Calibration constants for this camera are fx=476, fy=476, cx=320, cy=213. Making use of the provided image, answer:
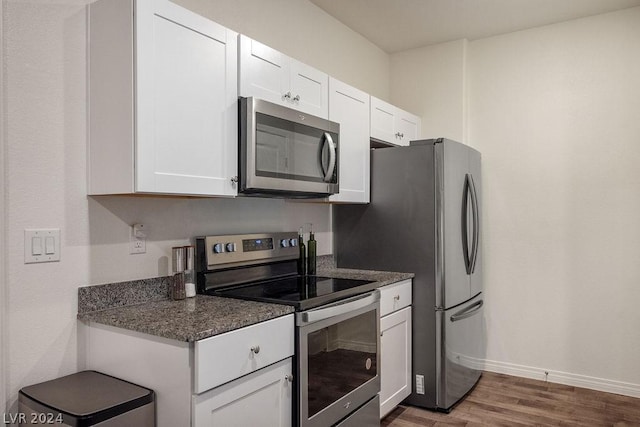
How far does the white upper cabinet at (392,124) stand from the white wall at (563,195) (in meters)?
0.51

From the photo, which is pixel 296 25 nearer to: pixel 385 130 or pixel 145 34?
pixel 385 130

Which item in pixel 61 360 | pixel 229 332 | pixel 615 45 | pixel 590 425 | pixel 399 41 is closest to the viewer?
pixel 229 332

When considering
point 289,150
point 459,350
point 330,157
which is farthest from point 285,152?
point 459,350

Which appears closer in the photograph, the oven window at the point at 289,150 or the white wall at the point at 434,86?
the oven window at the point at 289,150

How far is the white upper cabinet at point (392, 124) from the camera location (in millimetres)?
3332

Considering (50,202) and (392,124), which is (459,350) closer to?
(392,124)

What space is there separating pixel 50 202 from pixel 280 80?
1.19 metres

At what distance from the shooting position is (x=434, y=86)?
405cm

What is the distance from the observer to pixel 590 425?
2.83 metres

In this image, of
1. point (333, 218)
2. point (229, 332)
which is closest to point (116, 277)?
point (229, 332)

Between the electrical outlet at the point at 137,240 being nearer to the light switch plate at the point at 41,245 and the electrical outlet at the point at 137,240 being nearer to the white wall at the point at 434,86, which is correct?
the light switch plate at the point at 41,245

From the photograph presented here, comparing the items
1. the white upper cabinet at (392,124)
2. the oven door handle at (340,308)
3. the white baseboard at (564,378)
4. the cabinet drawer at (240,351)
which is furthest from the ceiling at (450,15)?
the white baseboard at (564,378)

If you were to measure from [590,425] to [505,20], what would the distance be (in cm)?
280

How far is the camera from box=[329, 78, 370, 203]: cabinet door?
2883 millimetres
